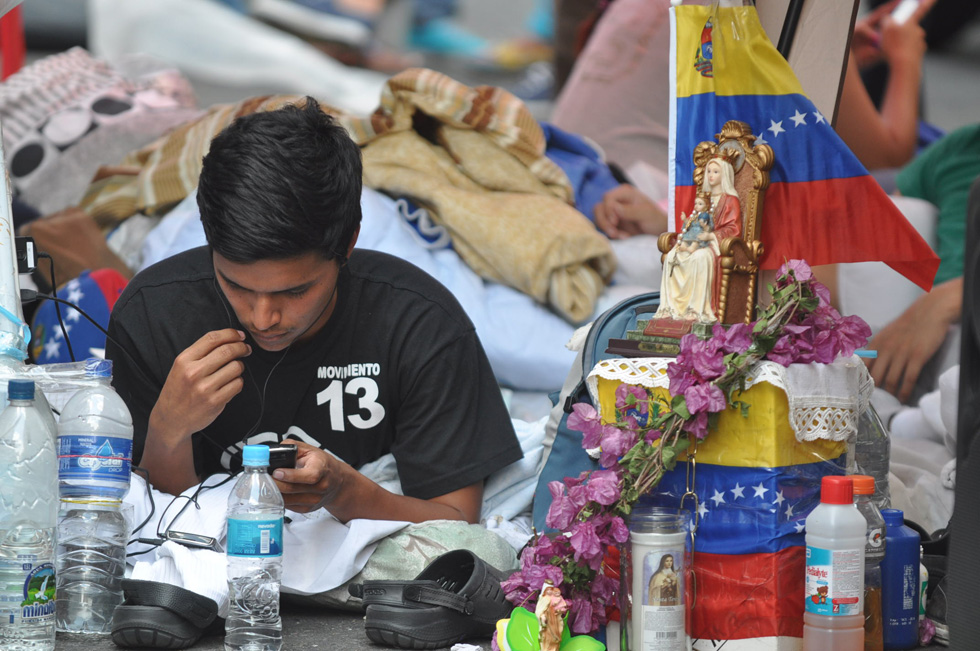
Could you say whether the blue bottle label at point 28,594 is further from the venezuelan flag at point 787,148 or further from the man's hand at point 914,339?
the man's hand at point 914,339

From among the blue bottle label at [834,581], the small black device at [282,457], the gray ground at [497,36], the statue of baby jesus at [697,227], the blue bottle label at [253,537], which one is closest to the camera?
the blue bottle label at [834,581]

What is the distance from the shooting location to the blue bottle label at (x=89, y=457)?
80.9 inches

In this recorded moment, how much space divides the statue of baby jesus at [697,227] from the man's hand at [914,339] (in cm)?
149

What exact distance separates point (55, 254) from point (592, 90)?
2315 mm

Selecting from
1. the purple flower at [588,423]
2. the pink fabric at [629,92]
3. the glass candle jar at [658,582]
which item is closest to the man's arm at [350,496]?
the purple flower at [588,423]

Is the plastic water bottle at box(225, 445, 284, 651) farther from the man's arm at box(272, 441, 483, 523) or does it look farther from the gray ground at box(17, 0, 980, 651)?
the gray ground at box(17, 0, 980, 651)

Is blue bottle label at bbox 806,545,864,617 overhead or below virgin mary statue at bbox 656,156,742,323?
below

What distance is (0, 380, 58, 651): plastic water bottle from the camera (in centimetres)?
190

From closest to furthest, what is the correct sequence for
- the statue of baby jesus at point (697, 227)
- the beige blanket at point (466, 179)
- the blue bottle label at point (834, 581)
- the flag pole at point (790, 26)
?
the blue bottle label at point (834, 581) < the statue of baby jesus at point (697, 227) < the flag pole at point (790, 26) < the beige blanket at point (466, 179)

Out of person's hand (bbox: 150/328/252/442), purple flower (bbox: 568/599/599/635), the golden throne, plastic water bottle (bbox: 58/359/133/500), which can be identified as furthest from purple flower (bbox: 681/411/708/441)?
plastic water bottle (bbox: 58/359/133/500)

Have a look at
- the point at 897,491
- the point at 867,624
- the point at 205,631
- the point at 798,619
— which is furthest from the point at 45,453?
the point at 897,491

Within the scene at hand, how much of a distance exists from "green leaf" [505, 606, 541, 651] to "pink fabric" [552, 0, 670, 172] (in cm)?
289

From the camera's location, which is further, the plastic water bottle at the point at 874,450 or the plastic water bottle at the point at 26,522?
the plastic water bottle at the point at 874,450

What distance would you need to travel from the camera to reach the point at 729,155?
2135mm
